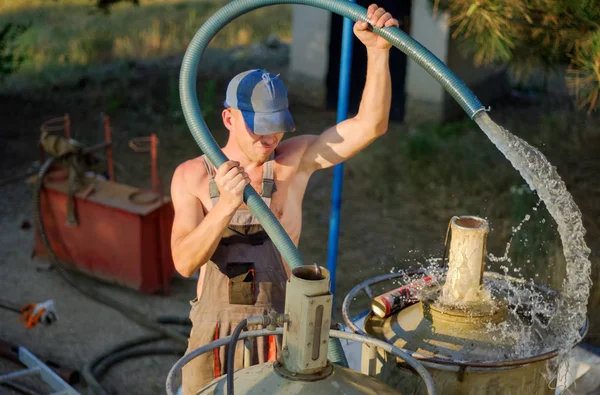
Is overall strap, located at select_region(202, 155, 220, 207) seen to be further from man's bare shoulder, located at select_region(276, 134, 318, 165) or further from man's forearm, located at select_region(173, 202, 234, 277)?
man's bare shoulder, located at select_region(276, 134, 318, 165)

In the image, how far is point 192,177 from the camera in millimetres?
2859

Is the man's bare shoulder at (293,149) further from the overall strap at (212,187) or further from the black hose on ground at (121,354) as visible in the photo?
the black hose on ground at (121,354)

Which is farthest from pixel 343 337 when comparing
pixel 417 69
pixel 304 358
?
pixel 417 69

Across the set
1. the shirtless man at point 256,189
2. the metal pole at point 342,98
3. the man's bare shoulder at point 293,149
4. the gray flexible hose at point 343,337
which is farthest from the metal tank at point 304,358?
the metal pole at point 342,98

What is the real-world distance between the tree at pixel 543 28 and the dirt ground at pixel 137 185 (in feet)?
4.29

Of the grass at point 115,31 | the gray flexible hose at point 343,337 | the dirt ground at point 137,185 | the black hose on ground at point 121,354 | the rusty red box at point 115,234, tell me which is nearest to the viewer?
the gray flexible hose at point 343,337

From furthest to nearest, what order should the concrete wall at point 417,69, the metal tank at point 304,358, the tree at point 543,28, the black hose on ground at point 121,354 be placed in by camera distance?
1. the concrete wall at point 417,69
2. the black hose on ground at point 121,354
3. the tree at point 543,28
4. the metal tank at point 304,358

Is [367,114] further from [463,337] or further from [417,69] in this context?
[417,69]

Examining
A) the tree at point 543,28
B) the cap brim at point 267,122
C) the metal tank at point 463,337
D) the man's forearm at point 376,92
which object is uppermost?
the tree at point 543,28

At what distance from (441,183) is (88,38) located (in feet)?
24.2

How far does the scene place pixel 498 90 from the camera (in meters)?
10.6

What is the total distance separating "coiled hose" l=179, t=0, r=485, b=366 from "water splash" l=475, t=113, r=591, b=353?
0.14 meters

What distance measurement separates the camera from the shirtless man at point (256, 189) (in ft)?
9.04

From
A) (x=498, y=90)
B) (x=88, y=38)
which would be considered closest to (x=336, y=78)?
(x=498, y=90)
